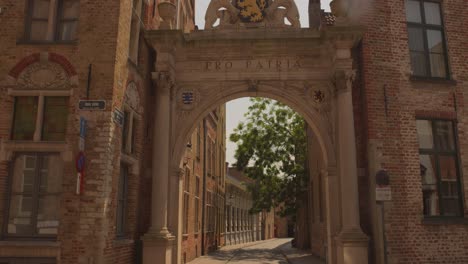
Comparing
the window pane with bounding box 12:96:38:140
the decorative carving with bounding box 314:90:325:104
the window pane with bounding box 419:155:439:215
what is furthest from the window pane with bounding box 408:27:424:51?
the window pane with bounding box 12:96:38:140

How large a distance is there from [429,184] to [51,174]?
8901 mm

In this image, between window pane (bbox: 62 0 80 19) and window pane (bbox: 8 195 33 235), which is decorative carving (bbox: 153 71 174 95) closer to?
window pane (bbox: 62 0 80 19)

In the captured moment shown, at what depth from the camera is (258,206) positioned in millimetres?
26438

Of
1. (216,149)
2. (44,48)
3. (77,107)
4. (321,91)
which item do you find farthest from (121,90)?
(216,149)

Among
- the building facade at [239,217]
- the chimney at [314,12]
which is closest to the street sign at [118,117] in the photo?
the chimney at [314,12]

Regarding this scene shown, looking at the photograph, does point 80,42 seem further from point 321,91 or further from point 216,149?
point 216,149

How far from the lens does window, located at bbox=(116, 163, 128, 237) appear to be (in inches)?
388

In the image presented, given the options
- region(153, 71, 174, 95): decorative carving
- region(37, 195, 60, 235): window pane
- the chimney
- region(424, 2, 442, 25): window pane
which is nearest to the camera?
region(37, 195, 60, 235): window pane

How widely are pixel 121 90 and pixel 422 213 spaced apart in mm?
7700

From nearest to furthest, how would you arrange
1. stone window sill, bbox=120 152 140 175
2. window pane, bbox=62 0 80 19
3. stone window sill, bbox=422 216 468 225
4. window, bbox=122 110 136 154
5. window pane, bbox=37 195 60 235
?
1. window pane, bbox=37 195 60 235
2. window pane, bbox=62 0 80 19
3. stone window sill, bbox=120 152 140 175
4. window, bbox=122 110 136 154
5. stone window sill, bbox=422 216 468 225

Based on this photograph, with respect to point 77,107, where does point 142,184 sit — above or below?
A: below

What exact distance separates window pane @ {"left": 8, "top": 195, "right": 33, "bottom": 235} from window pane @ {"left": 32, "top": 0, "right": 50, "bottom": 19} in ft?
13.2

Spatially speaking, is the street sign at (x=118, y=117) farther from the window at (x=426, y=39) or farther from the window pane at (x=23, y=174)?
the window at (x=426, y=39)

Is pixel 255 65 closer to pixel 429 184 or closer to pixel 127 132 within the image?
pixel 127 132
